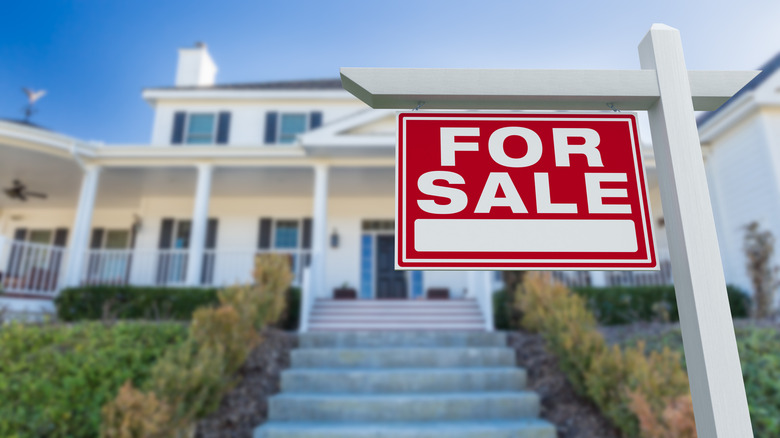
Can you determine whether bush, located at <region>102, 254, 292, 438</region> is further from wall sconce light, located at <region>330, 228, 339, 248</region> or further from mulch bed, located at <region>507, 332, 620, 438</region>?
wall sconce light, located at <region>330, 228, 339, 248</region>

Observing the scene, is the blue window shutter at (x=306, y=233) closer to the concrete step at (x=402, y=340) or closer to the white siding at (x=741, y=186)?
the concrete step at (x=402, y=340)

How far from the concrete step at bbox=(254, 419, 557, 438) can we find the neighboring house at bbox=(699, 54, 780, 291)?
6750mm

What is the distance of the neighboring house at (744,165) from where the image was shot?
327 inches

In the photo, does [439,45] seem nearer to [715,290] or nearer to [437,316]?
[715,290]

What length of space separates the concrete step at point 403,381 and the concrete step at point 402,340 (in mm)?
1219

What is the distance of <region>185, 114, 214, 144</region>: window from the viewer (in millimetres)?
13602

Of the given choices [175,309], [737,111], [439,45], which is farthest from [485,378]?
[737,111]

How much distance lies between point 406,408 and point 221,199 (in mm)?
9813

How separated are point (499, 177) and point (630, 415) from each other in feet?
13.3

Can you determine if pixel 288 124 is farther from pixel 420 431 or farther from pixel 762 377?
pixel 762 377

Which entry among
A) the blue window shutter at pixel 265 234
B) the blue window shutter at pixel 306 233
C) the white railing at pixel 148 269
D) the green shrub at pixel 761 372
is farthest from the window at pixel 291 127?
the green shrub at pixel 761 372

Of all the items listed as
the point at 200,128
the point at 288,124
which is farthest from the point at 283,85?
the point at 200,128

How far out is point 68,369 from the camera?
17.5 feet

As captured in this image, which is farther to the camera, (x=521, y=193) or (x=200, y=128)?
(x=200, y=128)
